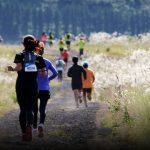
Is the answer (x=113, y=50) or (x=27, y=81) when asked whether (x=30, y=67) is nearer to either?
(x=27, y=81)

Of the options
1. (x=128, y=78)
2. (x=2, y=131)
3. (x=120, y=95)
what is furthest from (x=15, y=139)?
(x=128, y=78)

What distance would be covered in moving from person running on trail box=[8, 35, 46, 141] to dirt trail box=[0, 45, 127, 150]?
391 millimetres

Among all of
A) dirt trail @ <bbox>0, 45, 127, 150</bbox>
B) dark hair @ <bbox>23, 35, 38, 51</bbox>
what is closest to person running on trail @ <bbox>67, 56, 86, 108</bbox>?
dirt trail @ <bbox>0, 45, 127, 150</bbox>

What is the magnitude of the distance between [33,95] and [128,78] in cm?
572

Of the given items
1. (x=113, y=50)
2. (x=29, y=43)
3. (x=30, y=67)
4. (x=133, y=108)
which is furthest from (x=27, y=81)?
(x=113, y=50)

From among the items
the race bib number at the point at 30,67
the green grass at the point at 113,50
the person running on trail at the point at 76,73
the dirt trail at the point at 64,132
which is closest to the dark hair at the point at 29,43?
the race bib number at the point at 30,67

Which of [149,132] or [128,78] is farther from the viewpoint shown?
[128,78]

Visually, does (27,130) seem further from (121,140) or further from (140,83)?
(140,83)

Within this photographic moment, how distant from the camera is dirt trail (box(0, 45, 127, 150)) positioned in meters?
13.6

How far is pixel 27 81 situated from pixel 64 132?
182cm

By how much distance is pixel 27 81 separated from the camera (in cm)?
1422

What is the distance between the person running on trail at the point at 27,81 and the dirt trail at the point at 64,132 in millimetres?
391

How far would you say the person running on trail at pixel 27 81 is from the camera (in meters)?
14.2

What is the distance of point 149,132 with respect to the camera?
1388 cm
